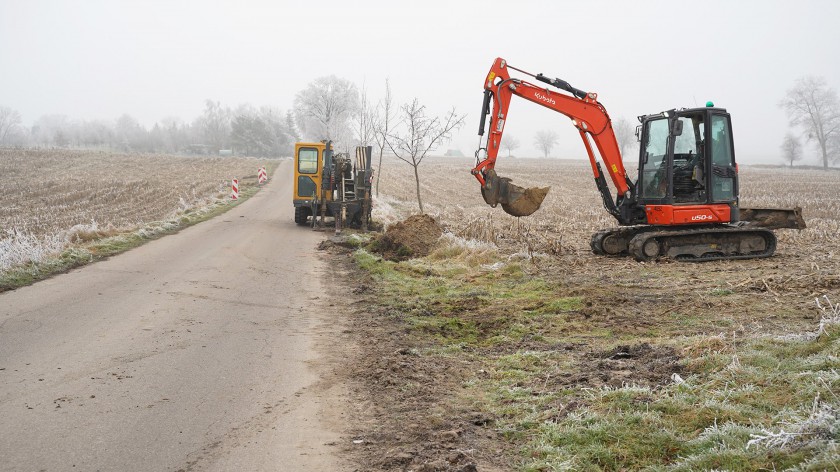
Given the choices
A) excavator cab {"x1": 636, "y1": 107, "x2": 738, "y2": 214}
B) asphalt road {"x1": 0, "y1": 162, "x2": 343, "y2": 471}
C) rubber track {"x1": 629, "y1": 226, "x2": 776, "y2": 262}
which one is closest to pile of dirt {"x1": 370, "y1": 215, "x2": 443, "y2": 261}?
asphalt road {"x1": 0, "y1": 162, "x2": 343, "y2": 471}

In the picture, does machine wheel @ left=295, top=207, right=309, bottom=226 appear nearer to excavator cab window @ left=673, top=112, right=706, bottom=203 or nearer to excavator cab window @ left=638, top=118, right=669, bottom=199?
excavator cab window @ left=638, top=118, right=669, bottom=199

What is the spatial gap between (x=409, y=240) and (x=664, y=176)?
593cm

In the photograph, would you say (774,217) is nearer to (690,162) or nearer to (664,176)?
(690,162)

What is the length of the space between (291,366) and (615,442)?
12.0ft

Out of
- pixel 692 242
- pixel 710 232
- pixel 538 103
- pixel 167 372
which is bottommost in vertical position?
pixel 167 372

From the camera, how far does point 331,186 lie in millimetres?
21734

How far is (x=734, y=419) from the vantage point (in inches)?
177

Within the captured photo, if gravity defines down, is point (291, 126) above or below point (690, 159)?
above

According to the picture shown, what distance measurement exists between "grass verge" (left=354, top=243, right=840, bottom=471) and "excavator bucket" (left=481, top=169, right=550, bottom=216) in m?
4.62

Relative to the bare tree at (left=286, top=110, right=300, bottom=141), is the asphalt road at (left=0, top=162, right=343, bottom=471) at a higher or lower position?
lower

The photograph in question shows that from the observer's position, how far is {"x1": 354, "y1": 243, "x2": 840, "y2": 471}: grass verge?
408 centimetres

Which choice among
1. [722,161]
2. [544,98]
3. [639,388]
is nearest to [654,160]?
[722,161]

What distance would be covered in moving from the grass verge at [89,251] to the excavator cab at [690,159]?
→ 11838 millimetres

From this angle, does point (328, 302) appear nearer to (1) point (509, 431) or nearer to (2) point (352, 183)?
(1) point (509, 431)
